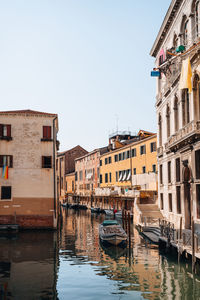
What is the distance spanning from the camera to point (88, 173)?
77188mm

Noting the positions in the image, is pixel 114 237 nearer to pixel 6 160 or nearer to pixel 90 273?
pixel 90 273

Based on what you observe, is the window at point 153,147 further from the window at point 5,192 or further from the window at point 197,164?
the window at point 197,164

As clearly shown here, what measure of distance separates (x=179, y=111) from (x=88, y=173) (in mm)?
50867

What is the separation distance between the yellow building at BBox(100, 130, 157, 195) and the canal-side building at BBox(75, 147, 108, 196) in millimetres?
2969

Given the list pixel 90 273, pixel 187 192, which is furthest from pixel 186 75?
pixel 90 273

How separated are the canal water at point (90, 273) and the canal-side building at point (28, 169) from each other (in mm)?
6885

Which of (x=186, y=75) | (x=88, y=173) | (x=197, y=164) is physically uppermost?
(x=186, y=75)

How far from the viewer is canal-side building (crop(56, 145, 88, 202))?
90.9 m

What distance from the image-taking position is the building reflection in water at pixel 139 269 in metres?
14.7

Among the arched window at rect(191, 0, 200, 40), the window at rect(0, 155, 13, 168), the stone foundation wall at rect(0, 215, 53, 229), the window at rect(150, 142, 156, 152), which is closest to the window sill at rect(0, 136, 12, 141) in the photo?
the window at rect(0, 155, 13, 168)

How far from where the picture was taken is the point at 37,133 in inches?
1352

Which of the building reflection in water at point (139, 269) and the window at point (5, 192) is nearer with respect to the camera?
the building reflection in water at point (139, 269)

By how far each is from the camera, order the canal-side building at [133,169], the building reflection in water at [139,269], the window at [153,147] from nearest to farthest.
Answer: the building reflection in water at [139,269] < the canal-side building at [133,169] < the window at [153,147]

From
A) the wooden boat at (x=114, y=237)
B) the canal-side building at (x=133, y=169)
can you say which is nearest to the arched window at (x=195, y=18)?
the wooden boat at (x=114, y=237)
